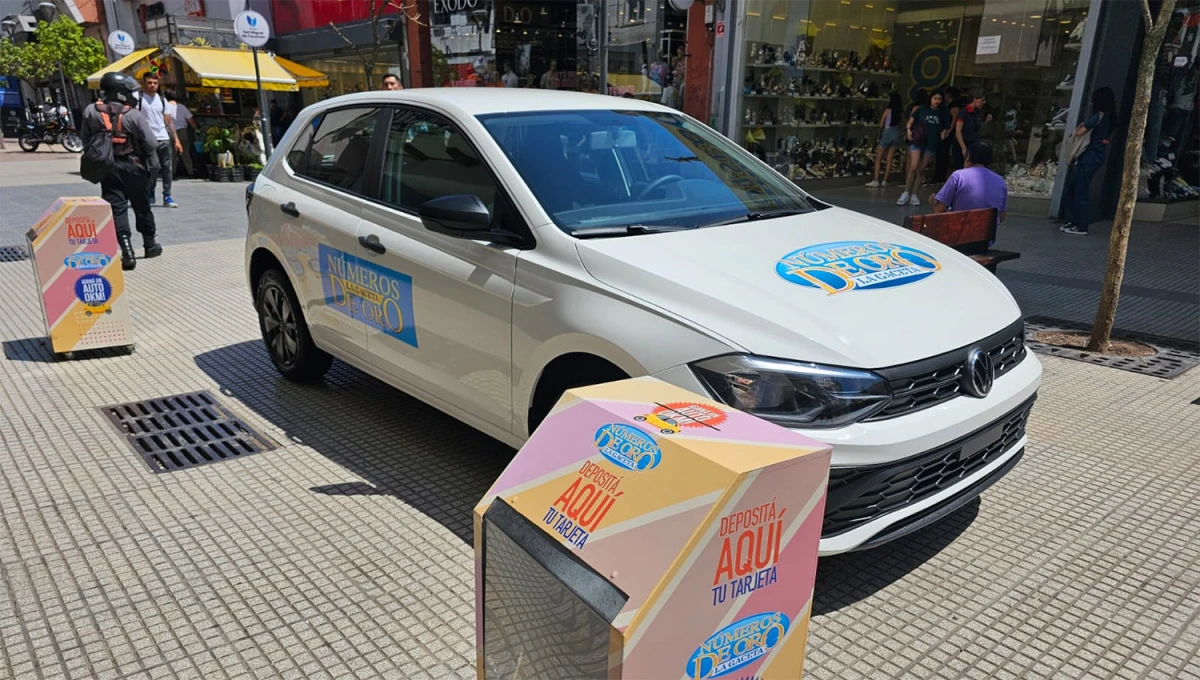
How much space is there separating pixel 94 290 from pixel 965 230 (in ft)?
21.8

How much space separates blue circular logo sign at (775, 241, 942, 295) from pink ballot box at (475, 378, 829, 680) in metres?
1.38

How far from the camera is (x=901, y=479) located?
280 cm

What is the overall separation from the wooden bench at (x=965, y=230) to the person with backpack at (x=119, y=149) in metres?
7.28

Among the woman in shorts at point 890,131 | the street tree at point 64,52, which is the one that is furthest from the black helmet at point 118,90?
the street tree at point 64,52

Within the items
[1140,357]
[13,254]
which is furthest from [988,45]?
[13,254]

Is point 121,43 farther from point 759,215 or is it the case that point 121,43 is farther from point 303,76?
point 759,215

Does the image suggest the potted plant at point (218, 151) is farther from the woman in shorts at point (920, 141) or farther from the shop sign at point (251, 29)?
the woman in shorts at point (920, 141)

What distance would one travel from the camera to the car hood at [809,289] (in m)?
2.72

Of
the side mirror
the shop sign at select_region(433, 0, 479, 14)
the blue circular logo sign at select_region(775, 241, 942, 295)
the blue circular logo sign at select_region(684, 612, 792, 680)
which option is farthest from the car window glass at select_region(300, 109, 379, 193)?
the shop sign at select_region(433, 0, 479, 14)

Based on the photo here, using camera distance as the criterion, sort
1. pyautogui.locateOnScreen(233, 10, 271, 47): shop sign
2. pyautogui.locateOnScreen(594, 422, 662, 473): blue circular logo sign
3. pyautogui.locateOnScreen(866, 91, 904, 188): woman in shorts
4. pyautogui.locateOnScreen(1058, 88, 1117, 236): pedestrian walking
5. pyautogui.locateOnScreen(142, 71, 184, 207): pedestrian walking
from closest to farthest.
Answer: pyautogui.locateOnScreen(594, 422, 662, 473): blue circular logo sign < pyautogui.locateOnScreen(1058, 88, 1117, 236): pedestrian walking < pyautogui.locateOnScreen(142, 71, 184, 207): pedestrian walking < pyautogui.locateOnScreen(233, 10, 271, 47): shop sign < pyautogui.locateOnScreen(866, 91, 904, 188): woman in shorts

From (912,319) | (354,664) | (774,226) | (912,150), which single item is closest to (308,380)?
(354,664)

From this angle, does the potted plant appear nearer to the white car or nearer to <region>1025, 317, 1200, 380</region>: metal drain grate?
the white car

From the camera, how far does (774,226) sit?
363cm

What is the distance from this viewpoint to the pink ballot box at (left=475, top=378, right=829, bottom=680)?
1481mm
